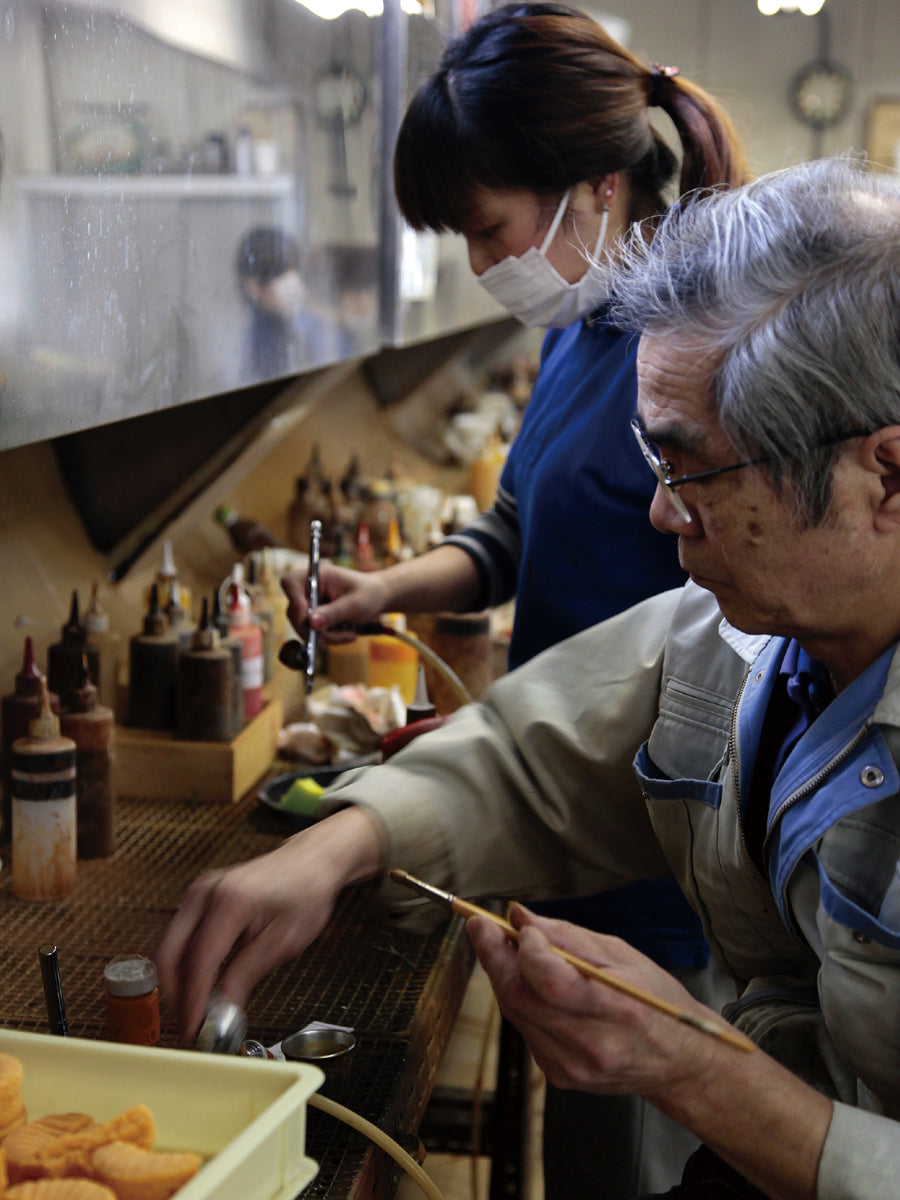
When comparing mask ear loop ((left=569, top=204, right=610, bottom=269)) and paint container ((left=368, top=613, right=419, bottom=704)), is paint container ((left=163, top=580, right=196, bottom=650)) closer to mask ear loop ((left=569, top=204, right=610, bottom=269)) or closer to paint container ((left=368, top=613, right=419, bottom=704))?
paint container ((left=368, top=613, right=419, bottom=704))

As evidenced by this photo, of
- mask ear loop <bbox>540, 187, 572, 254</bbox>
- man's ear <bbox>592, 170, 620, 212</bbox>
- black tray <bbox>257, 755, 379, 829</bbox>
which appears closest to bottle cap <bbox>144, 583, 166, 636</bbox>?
black tray <bbox>257, 755, 379, 829</bbox>

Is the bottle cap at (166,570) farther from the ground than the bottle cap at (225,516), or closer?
farther from the ground

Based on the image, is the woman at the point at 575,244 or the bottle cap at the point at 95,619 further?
the bottle cap at the point at 95,619

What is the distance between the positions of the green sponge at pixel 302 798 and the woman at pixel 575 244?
426 millimetres

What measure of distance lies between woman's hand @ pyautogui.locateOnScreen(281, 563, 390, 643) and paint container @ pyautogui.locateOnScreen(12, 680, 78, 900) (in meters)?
0.55

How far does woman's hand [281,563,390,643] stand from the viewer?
223cm

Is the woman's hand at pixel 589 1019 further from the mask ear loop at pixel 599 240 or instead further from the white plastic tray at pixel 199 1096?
the mask ear loop at pixel 599 240

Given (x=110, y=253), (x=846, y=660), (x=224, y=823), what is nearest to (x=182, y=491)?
(x=224, y=823)

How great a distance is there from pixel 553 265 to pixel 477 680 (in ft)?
3.50

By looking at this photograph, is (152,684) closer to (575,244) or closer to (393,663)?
(393,663)

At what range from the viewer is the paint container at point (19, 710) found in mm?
1950

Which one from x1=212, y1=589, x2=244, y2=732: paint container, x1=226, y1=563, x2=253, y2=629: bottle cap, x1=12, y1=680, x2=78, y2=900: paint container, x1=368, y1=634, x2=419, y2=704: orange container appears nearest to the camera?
x1=12, y1=680, x2=78, y2=900: paint container

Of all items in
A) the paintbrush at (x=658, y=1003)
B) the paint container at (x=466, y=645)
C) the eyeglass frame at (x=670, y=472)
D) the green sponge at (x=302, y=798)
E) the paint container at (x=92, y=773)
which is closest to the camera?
the paintbrush at (x=658, y=1003)

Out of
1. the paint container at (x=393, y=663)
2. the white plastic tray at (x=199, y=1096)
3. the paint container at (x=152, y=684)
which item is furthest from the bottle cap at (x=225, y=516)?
the white plastic tray at (x=199, y=1096)
